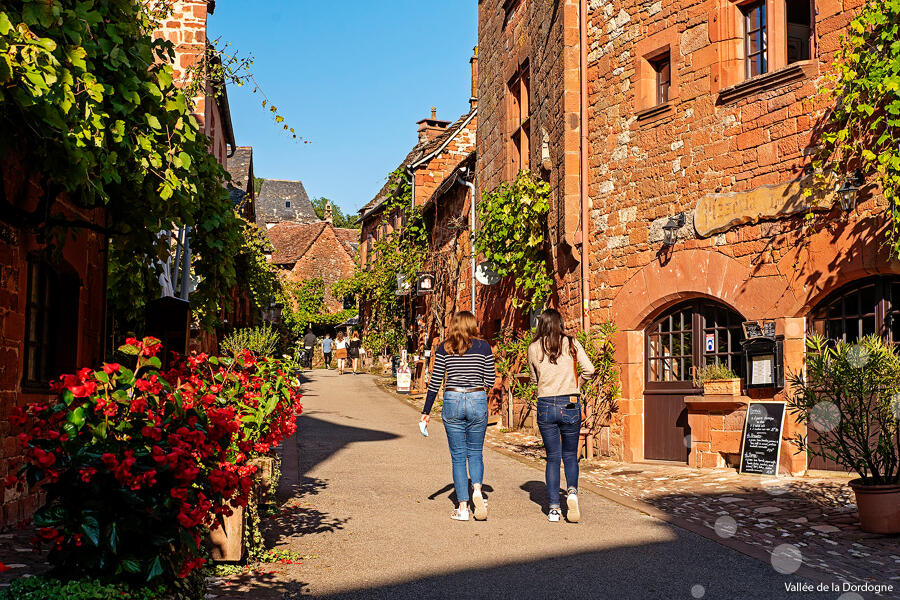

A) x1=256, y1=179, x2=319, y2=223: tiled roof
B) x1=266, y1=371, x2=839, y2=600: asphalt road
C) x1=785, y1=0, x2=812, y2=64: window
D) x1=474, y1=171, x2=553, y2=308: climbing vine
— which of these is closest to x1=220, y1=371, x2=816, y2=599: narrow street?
x1=266, y1=371, x2=839, y2=600: asphalt road

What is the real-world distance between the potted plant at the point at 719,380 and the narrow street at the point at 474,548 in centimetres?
217

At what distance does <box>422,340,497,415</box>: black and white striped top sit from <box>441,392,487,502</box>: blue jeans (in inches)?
3.9

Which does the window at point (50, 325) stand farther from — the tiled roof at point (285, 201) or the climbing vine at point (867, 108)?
the tiled roof at point (285, 201)

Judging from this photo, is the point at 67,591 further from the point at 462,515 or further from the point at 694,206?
the point at 694,206

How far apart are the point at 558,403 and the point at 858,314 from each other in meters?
3.63

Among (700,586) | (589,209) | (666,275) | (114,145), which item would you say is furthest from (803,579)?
(589,209)

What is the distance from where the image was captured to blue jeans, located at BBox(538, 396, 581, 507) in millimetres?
7047

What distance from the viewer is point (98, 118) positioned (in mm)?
4746

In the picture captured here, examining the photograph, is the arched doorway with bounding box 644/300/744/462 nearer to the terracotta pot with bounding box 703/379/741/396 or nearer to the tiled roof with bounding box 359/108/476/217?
the terracotta pot with bounding box 703/379/741/396

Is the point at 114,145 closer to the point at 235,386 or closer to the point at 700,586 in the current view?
the point at 235,386

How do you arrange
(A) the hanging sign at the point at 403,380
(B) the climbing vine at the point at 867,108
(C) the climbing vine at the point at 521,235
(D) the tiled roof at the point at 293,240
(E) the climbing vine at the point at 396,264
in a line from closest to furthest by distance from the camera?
(B) the climbing vine at the point at 867,108 → (C) the climbing vine at the point at 521,235 → (A) the hanging sign at the point at 403,380 → (E) the climbing vine at the point at 396,264 → (D) the tiled roof at the point at 293,240

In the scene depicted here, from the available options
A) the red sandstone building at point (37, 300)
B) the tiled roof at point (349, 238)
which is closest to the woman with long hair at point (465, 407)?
the red sandstone building at point (37, 300)

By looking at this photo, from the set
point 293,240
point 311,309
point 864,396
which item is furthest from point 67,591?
point 293,240

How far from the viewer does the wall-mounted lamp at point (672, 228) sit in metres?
10.3
